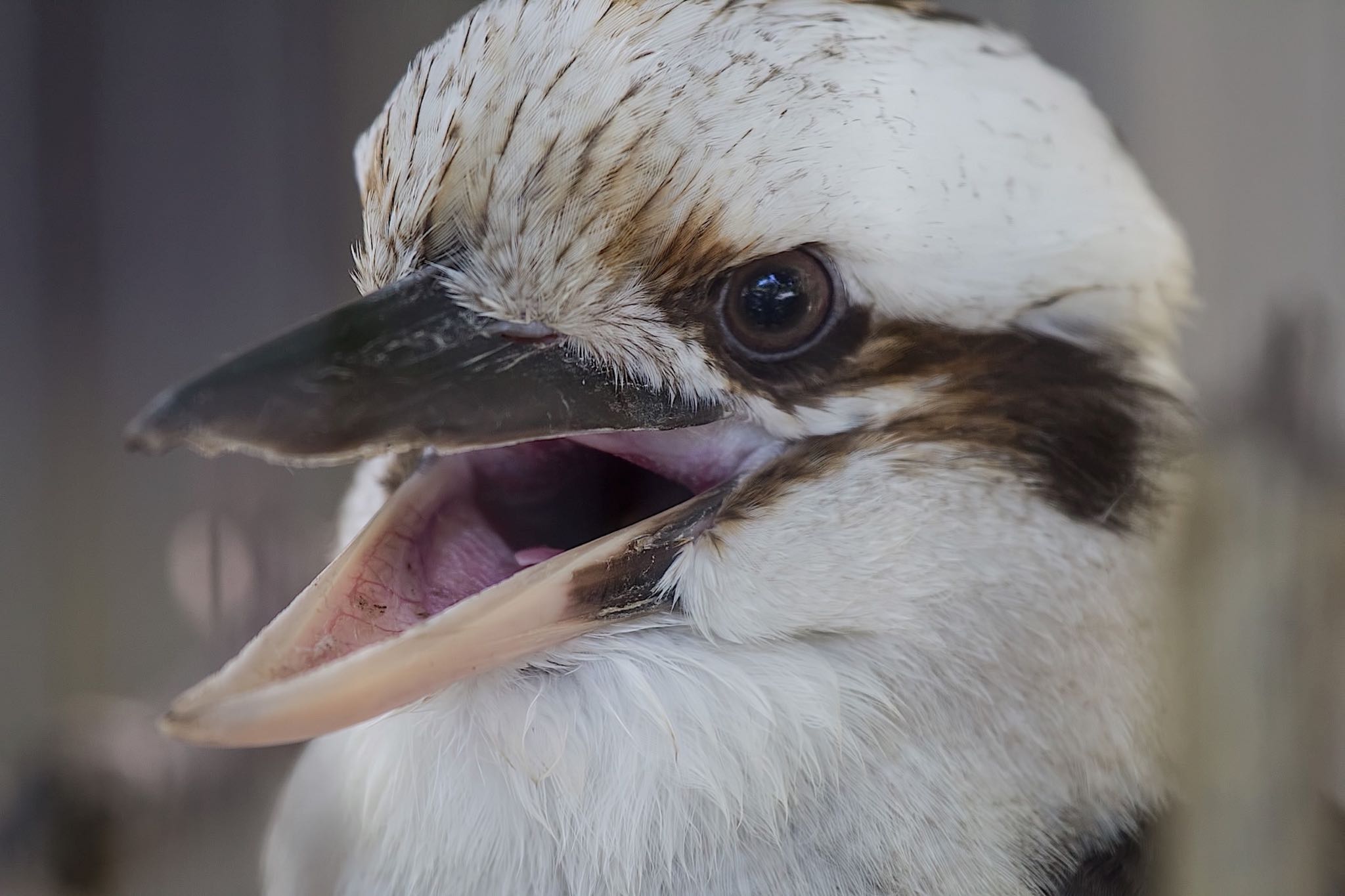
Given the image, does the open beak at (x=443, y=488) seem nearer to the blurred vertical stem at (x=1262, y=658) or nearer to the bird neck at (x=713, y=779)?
the bird neck at (x=713, y=779)

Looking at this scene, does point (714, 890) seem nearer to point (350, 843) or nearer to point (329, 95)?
point (350, 843)

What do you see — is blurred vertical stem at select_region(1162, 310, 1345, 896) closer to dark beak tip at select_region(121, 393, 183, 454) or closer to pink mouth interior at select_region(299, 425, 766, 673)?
pink mouth interior at select_region(299, 425, 766, 673)

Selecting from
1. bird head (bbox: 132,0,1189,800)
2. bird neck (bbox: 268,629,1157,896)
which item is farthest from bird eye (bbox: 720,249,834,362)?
bird neck (bbox: 268,629,1157,896)

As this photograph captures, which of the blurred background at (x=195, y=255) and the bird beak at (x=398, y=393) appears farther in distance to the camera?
the blurred background at (x=195, y=255)

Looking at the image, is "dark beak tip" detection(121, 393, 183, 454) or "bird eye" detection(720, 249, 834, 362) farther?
"bird eye" detection(720, 249, 834, 362)

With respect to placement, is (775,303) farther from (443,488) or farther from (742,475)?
(443,488)

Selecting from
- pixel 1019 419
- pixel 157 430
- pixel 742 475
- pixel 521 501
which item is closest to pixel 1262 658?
pixel 1019 419

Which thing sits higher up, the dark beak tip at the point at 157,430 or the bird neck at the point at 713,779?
the dark beak tip at the point at 157,430

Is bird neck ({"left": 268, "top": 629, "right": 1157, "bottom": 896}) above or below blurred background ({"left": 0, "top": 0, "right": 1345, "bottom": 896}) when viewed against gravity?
below

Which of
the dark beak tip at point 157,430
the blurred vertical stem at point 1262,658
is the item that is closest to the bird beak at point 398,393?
the dark beak tip at point 157,430
